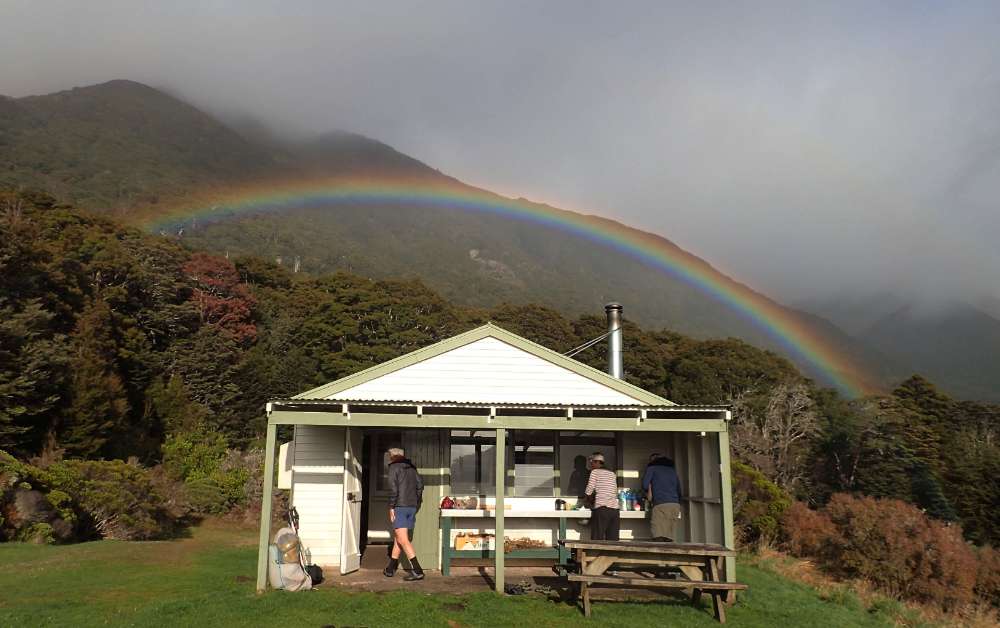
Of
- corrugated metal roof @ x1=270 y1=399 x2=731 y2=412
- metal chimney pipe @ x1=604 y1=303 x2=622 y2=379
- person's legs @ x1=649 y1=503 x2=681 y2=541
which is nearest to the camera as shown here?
corrugated metal roof @ x1=270 y1=399 x2=731 y2=412

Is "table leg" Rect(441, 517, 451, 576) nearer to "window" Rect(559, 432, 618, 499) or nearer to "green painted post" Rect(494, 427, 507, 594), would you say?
"green painted post" Rect(494, 427, 507, 594)

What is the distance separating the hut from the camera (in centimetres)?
1147

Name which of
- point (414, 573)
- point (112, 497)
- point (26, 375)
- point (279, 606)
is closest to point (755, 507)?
point (414, 573)

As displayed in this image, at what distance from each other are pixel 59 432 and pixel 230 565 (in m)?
Result: 17.9

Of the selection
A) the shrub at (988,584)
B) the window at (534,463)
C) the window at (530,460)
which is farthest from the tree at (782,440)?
the window at (534,463)

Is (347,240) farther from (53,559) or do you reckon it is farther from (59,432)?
(53,559)

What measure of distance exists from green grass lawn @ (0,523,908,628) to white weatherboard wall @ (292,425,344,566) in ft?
3.75

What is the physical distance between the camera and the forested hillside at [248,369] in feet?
85.4

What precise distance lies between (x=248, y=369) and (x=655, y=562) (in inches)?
1359

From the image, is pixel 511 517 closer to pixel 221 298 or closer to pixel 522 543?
pixel 522 543

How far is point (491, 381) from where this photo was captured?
12141 millimetres

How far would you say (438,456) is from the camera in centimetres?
1218

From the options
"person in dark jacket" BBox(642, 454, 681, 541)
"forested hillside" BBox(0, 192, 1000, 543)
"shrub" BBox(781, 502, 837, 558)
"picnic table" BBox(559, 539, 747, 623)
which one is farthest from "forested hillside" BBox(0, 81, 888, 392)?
"picnic table" BBox(559, 539, 747, 623)

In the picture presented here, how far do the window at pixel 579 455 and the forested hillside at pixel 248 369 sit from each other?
1158 centimetres
